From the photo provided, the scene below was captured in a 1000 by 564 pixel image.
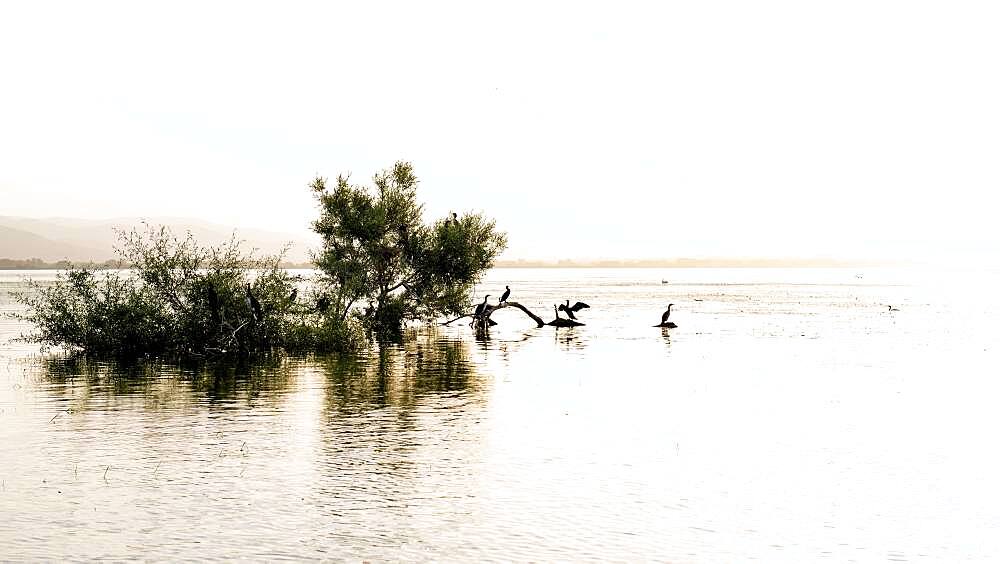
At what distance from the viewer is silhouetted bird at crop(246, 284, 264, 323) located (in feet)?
161

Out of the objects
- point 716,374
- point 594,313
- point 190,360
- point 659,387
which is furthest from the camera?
point 594,313

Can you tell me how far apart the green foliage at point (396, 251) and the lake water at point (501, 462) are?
21.4 metres

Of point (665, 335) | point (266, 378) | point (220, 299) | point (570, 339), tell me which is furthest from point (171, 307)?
point (665, 335)

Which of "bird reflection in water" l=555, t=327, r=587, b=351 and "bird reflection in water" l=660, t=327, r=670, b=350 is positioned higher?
"bird reflection in water" l=660, t=327, r=670, b=350

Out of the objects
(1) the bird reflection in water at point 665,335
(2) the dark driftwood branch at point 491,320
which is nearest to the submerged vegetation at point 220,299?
(2) the dark driftwood branch at point 491,320

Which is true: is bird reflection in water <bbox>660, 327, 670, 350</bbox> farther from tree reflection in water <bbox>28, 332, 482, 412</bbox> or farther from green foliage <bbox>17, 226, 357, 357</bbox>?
green foliage <bbox>17, 226, 357, 357</bbox>

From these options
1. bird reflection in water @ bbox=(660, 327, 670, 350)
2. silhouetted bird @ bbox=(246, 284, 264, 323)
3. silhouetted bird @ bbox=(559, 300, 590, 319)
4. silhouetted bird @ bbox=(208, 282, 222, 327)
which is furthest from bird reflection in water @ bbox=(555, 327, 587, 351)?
silhouetted bird @ bbox=(208, 282, 222, 327)

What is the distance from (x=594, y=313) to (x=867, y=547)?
84.3m

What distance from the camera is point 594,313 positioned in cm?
Answer: 10025

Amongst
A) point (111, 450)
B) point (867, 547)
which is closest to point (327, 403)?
point (111, 450)

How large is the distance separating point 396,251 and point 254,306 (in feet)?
61.4

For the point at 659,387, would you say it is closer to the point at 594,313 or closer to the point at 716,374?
the point at 716,374

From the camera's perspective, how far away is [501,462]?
22797mm

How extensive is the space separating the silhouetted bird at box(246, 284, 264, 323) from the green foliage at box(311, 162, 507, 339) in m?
14.3
